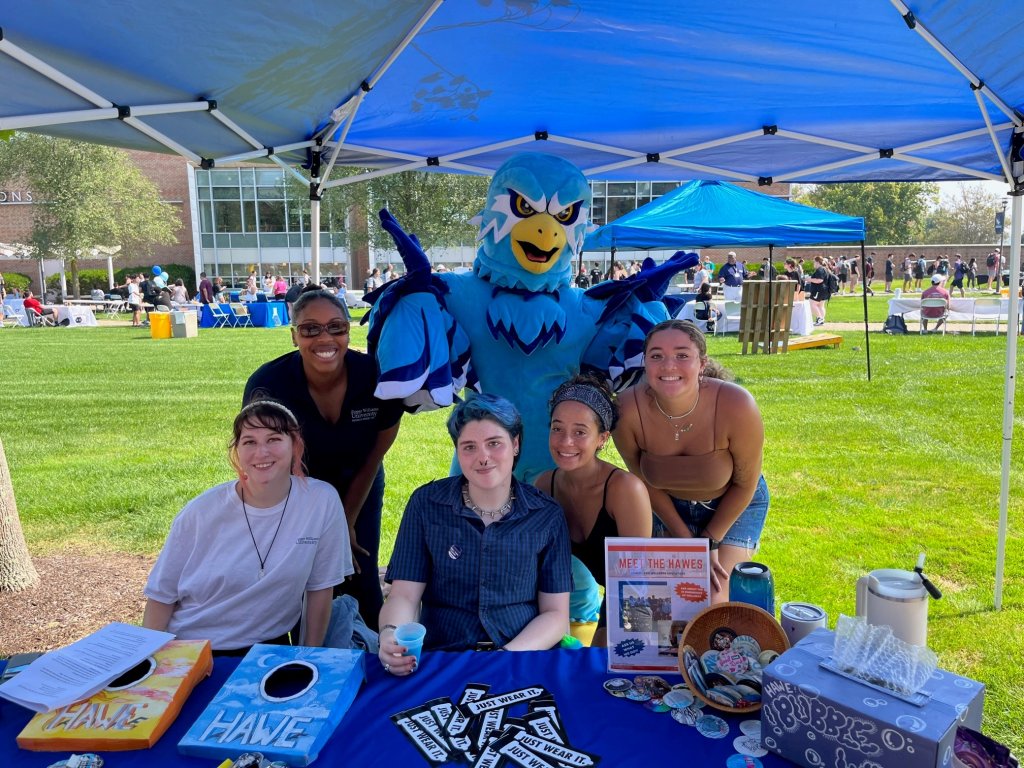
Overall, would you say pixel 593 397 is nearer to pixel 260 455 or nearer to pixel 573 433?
pixel 573 433

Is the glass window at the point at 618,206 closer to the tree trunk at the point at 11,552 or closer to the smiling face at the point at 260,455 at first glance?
the tree trunk at the point at 11,552

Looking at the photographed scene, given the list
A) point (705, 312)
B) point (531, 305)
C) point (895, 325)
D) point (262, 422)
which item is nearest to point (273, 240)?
point (705, 312)

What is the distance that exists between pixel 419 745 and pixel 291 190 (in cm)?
3235

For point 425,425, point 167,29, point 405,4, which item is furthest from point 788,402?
point 167,29

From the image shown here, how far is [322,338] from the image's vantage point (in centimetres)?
259

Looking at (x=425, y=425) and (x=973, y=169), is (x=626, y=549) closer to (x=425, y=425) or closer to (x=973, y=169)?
(x=973, y=169)

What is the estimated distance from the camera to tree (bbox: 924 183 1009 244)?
192 ft

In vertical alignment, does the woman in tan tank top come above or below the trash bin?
below

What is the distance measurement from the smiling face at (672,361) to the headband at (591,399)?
22cm

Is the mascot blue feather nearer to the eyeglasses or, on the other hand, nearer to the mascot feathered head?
the mascot feathered head

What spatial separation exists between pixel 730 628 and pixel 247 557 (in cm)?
136

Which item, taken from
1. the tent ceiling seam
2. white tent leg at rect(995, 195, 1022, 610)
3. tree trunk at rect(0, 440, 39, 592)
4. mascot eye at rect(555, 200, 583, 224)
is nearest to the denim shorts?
mascot eye at rect(555, 200, 583, 224)

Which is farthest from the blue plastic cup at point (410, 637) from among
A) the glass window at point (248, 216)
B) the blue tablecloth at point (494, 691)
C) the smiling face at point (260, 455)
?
the glass window at point (248, 216)

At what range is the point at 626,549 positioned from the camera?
1671 mm
